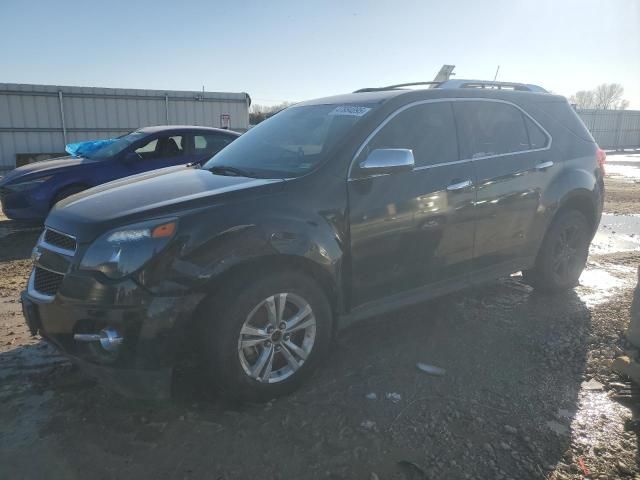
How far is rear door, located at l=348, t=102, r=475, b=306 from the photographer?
3217mm

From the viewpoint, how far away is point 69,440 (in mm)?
2607

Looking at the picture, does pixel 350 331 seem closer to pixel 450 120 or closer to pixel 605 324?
pixel 450 120

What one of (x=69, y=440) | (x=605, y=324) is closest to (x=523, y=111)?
(x=605, y=324)

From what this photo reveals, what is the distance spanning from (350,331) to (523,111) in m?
2.52

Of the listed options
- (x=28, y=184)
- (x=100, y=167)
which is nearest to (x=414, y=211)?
(x=100, y=167)

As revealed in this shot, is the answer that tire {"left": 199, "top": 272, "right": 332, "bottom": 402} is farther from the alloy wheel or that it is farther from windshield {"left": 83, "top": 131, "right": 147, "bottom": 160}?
windshield {"left": 83, "top": 131, "right": 147, "bottom": 160}

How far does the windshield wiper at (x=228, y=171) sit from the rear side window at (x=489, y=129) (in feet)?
5.69

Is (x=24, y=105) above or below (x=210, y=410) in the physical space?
above

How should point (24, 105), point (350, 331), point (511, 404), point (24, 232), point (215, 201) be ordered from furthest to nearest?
point (24, 105) → point (24, 232) → point (350, 331) → point (511, 404) → point (215, 201)

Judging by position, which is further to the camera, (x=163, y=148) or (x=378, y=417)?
(x=163, y=148)

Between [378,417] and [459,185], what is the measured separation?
1.84 meters

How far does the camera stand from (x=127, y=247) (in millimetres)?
2541

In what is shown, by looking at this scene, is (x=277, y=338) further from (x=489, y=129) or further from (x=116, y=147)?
(x=116, y=147)

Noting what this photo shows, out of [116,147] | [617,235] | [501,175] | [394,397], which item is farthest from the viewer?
[116,147]
